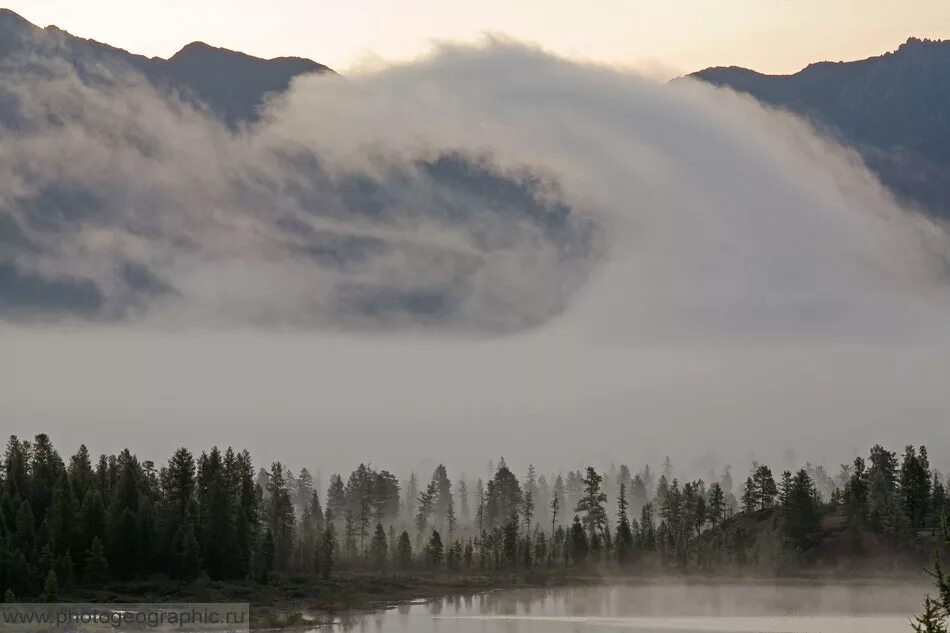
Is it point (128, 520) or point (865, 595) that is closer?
point (128, 520)

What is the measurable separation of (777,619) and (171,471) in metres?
96.5

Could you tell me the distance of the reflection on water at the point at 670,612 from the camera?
138500mm

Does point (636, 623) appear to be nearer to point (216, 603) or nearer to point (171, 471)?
point (216, 603)

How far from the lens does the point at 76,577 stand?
15462 cm

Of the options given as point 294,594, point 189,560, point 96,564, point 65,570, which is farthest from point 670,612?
→ point 65,570

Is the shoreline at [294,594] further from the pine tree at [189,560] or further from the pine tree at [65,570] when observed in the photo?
the pine tree at [189,560]

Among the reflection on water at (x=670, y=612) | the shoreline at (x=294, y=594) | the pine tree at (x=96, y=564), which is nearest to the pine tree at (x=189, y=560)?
the shoreline at (x=294, y=594)

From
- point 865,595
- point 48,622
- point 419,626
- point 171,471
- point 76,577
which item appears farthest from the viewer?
point 171,471

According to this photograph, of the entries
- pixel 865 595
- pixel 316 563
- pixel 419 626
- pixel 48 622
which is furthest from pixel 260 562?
pixel 865 595

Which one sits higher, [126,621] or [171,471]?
[171,471]

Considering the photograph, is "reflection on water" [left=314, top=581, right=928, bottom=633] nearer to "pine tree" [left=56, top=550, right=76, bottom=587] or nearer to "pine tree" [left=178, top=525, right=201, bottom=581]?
"pine tree" [left=178, top=525, right=201, bottom=581]

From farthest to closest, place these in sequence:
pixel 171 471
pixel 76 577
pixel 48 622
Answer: pixel 171 471 → pixel 76 577 → pixel 48 622

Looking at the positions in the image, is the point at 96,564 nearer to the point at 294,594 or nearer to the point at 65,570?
the point at 65,570

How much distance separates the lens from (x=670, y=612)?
528 feet
